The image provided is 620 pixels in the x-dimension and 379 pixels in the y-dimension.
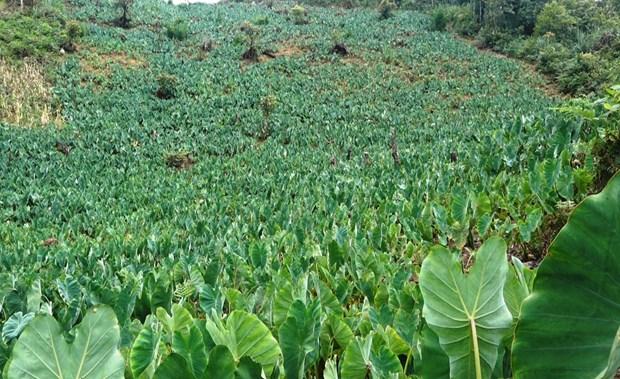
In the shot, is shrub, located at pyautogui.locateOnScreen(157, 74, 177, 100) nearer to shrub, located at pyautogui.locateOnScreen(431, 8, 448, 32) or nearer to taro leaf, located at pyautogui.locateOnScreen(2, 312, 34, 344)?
taro leaf, located at pyautogui.locateOnScreen(2, 312, 34, 344)

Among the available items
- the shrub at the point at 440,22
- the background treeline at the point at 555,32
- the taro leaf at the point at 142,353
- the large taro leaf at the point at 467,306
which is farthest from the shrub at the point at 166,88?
the shrub at the point at 440,22

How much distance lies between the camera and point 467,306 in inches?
47.0

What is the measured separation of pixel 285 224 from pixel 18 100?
1384 centimetres

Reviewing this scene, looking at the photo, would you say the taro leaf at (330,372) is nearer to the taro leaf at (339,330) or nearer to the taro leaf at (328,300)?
the taro leaf at (339,330)

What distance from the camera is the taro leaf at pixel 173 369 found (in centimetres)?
118

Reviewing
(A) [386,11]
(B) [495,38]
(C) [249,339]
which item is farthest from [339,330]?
(A) [386,11]

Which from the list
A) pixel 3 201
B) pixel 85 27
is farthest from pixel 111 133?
pixel 85 27

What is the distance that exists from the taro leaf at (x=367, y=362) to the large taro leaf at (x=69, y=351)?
688mm

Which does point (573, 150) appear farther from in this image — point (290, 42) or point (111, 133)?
point (290, 42)

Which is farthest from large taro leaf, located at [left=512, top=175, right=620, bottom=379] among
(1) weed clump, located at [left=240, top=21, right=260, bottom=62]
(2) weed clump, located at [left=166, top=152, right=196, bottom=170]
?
(1) weed clump, located at [left=240, top=21, right=260, bottom=62]

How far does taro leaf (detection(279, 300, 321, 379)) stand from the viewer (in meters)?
1.56

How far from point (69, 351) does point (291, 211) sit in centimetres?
528

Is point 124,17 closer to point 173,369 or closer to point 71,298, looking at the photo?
point 71,298

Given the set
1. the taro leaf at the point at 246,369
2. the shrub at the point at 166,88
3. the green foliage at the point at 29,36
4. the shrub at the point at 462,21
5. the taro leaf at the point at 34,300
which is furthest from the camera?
the shrub at the point at 462,21
